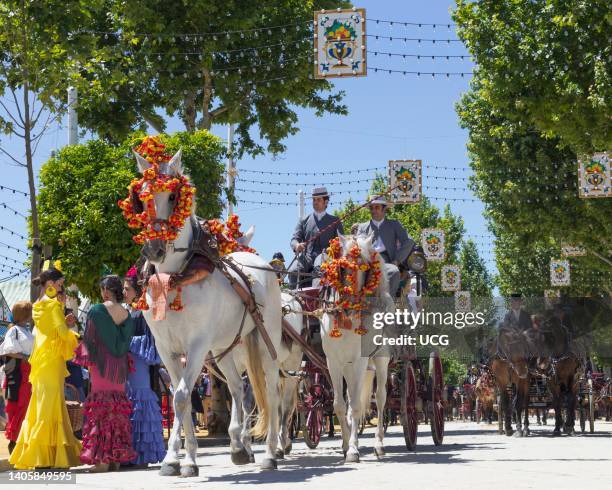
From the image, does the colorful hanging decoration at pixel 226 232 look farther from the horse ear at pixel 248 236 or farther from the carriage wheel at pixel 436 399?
the carriage wheel at pixel 436 399

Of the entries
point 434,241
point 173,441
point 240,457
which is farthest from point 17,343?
point 434,241

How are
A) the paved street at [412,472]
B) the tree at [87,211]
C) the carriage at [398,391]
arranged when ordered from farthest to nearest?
the tree at [87,211] < the carriage at [398,391] < the paved street at [412,472]

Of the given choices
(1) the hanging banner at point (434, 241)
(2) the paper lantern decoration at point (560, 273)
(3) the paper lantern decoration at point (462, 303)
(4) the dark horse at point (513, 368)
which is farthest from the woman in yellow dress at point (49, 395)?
(2) the paper lantern decoration at point (560, 273)

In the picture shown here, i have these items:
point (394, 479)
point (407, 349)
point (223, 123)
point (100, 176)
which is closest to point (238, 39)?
point (223, 123)

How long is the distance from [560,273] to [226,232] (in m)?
33.3

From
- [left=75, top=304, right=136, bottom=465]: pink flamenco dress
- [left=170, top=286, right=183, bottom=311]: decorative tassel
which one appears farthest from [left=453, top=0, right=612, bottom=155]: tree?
[left=170, top=286, right=183, bottom=311]: decorative tassel

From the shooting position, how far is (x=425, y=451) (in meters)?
14.2

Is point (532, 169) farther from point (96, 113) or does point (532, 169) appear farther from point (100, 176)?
point (100, 176)

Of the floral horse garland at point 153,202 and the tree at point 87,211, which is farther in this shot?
the tree at point 87,211

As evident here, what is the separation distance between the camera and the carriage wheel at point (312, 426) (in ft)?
52.3

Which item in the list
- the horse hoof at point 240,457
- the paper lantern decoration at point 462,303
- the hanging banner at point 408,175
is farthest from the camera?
the paper lantern decoration at point 462,303

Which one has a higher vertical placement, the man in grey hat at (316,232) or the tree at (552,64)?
the tree at (552,64)

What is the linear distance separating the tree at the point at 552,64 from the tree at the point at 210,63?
5.01 meters

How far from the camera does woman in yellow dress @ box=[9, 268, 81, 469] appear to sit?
428 inches
